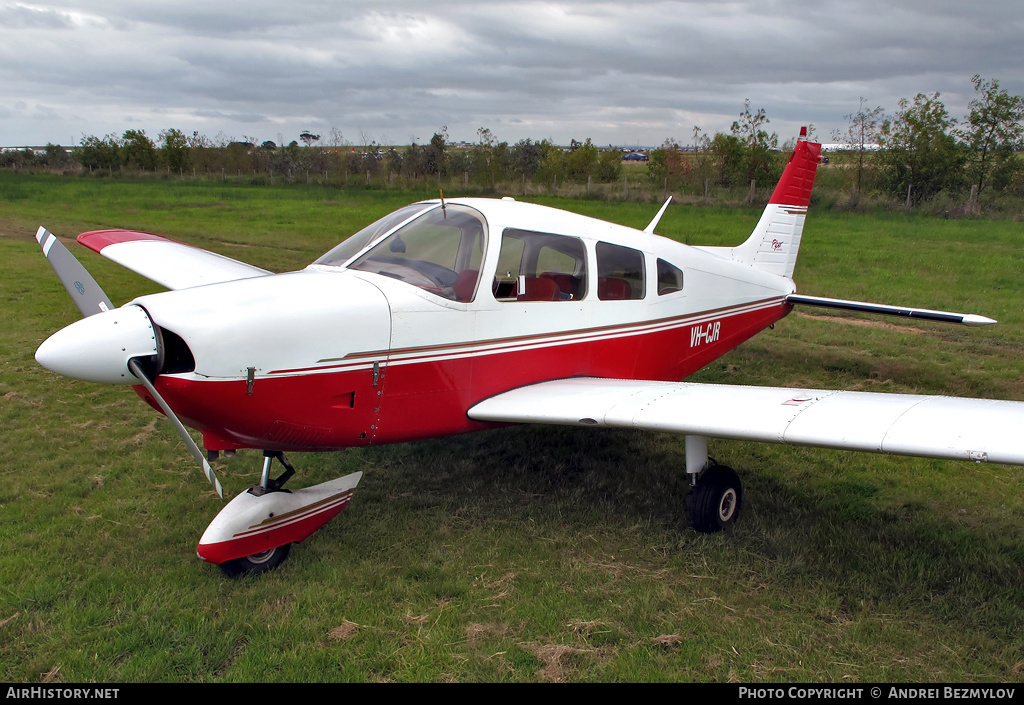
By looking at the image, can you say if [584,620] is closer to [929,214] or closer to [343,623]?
[343,623]

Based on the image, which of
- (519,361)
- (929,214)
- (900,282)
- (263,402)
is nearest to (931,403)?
(519,361)

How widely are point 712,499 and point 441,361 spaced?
6.53 ft

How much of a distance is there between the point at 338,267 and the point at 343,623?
225cm

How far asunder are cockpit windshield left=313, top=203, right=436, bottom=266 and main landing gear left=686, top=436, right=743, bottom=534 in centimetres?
250

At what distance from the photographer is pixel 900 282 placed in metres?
13.4

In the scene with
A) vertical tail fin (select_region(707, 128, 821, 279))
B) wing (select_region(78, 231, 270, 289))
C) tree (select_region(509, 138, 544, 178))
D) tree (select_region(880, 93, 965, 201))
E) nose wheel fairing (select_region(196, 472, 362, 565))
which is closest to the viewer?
nose wheel fairing (select_region(196, 472, 362, 565))

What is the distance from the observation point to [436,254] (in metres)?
4.81

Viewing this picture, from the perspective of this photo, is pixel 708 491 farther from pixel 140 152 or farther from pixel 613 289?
pixel 140 152

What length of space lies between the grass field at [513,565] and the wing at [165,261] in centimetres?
132

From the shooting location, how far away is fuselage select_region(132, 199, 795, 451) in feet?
12.3

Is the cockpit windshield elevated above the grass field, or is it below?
above

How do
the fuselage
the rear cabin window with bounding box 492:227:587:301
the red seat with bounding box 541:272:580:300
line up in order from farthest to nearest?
the red seat with bounding box 541:272:580:300 < the rear cabin window with bounding box 492:227:587:301 < the fuselage

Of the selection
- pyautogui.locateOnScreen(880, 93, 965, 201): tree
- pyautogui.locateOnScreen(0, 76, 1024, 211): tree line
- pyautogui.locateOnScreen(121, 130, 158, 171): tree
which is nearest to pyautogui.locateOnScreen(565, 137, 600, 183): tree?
pyautogui.locateOnScreen(0, 76, 1024, 211): tree line

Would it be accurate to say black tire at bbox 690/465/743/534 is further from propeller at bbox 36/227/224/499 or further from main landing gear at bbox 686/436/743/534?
propeller at bbox 36/227/224/499
